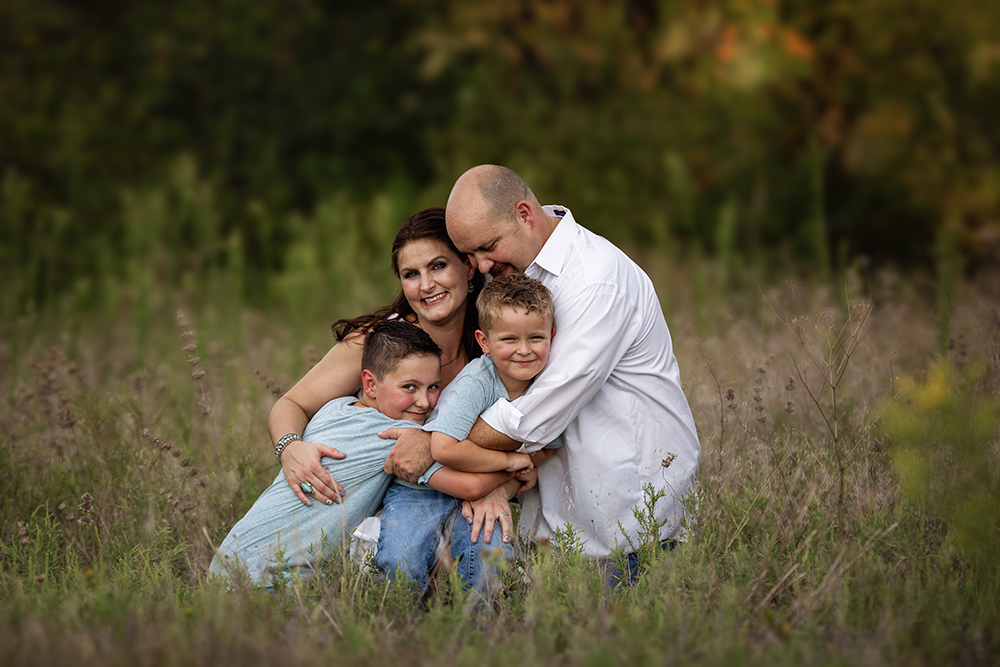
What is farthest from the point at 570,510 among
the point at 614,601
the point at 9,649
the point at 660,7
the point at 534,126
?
the point at 660,7

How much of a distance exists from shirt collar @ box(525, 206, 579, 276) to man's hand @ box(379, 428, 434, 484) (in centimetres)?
83

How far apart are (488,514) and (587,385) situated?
0.66 metres

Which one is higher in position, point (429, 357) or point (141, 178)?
point (141, 178)

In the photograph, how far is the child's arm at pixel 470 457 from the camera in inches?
133

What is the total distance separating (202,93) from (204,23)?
920 millimetres

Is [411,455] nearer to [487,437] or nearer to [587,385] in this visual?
[487,437]

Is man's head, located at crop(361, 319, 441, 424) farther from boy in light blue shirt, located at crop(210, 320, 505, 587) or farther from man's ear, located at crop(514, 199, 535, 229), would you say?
man's ear, located at crop(514, 199, 535, 229)

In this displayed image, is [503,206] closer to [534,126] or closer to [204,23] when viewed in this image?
[534,126]

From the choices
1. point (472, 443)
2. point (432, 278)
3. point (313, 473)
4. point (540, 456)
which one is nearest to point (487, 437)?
point (472, 443)

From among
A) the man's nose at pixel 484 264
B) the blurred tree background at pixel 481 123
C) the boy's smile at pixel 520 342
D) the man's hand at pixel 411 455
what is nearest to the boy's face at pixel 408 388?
the man's hand at pixel 411 455

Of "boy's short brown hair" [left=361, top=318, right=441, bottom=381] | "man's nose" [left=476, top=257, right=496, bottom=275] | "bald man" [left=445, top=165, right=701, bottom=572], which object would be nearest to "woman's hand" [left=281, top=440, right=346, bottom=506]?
"boy's short brown hair" [left=361, top=318, right=441, bottom=381]

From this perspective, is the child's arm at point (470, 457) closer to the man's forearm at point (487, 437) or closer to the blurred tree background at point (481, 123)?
the man's forearm at point (487, 437)

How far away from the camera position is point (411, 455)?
346 centimetres

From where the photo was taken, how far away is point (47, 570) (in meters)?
3.75
